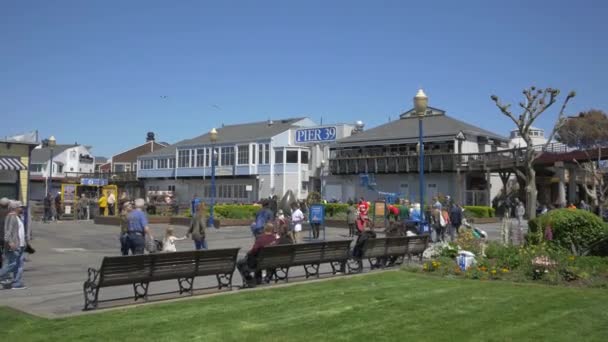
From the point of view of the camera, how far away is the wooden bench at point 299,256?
1170 centimetres

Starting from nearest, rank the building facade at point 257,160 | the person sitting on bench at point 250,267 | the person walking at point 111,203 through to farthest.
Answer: the person sitting on bench at point 250,267 < the person walking at point 111,203 < the building facade at point 257,160

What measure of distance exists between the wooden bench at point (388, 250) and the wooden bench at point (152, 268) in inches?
157

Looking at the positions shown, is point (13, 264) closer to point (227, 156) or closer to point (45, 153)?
point (227, 156)

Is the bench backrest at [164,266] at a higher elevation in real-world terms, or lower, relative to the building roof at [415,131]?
lower

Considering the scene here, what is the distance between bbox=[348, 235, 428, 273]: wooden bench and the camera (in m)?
14.1

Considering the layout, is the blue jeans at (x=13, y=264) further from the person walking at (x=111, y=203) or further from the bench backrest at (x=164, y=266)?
the person walking at (x=111, y=203)

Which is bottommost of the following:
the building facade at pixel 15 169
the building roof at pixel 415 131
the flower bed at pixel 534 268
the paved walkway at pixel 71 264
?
the paved walkway at pixel 71 264

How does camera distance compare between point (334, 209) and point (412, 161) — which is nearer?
point (334, 209)

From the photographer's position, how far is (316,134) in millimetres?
53594

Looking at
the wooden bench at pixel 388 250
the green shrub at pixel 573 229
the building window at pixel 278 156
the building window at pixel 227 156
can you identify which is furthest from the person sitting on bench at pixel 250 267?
the building window at pixel 227 156

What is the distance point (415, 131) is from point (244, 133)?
1888 cm

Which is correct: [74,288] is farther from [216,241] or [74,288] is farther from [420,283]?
[216,241]

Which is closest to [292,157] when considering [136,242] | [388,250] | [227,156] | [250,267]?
[227,156]

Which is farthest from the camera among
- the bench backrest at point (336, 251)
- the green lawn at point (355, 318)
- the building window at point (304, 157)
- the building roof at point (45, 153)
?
the building roof at point (45, 153)
